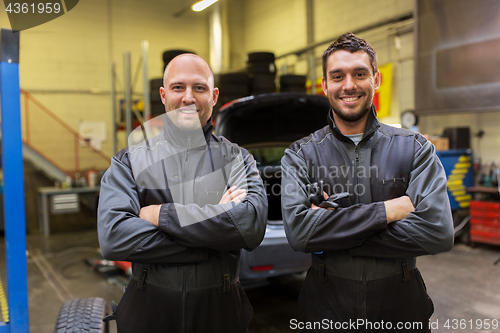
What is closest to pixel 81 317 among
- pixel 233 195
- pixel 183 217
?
pixel 183 217

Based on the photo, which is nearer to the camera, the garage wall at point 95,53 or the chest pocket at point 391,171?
the chest pocket at point 391,171

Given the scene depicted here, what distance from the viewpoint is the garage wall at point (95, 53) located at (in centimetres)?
898

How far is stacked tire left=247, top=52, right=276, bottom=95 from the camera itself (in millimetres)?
7648

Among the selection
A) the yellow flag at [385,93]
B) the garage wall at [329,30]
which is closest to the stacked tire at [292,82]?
the garage wall at [329,30]

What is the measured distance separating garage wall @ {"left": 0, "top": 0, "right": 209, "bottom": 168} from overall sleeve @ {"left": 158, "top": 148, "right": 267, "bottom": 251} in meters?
8.22

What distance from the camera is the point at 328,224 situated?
4.69 feet

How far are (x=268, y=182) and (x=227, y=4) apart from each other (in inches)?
327

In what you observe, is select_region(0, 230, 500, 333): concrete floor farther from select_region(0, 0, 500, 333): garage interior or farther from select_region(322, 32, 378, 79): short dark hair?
Answer: select_region(322, 32, 378, 79): short dark hair

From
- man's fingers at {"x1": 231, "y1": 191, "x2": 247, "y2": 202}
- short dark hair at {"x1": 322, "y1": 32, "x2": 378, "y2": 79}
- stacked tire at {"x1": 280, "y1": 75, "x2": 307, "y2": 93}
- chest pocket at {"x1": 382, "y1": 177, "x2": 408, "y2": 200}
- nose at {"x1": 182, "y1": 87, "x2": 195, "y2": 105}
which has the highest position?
stacked tire at {"x1": 280, "y1": 75, "x2": 307, "y2": 93}

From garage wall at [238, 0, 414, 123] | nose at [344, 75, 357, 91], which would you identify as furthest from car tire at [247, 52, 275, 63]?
nose at [344, 75, 357, 91]

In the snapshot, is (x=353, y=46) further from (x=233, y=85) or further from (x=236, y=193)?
(x=233, y=85)

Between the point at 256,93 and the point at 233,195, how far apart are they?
6.42 metres

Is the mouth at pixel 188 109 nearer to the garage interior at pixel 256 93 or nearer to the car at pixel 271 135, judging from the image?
the garage interior at pixel 256 93

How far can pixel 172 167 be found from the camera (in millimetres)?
1583
